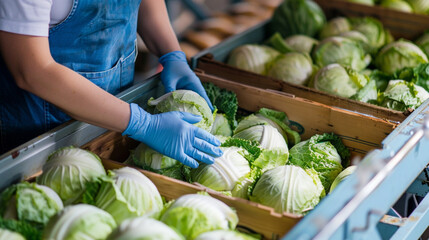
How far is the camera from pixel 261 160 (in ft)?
8.38

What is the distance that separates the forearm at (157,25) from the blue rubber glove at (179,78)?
0.18 meters

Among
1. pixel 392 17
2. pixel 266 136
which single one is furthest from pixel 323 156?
pixel 392 17

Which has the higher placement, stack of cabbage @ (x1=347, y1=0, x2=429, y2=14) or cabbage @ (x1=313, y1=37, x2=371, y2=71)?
stack of cabbage @ (x1=347, y1=0, x2=429, y2=14)

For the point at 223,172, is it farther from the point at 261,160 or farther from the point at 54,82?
the point at 54,82

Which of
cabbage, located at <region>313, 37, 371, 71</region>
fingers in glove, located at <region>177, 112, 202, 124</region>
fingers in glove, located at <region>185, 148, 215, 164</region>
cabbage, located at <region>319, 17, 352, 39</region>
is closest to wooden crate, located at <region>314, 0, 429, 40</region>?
cabbage, located at <region>319, 17, 352, 39</region>

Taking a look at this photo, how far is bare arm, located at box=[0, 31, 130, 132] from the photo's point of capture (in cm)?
216

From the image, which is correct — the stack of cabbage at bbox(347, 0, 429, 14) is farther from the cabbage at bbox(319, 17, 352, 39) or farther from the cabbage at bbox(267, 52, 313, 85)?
the cabbage at bbox(267, 52, 313, 85)

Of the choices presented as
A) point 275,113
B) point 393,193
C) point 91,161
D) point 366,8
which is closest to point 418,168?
point 393,193

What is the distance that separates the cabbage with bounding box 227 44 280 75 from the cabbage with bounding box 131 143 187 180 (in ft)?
5.15

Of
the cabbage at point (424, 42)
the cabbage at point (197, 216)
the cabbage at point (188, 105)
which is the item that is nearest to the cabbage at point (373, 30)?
the cabbage at point (424, 42)

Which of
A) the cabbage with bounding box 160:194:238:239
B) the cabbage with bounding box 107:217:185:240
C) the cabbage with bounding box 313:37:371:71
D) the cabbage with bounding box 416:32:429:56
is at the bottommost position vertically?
the cabbage with bounding box 160:194:238:239

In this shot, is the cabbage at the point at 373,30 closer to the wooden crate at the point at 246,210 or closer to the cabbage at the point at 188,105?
the cabbage at the point at 188,105

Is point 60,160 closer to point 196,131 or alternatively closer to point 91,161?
point 91,161

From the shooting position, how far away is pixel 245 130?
2.83m
